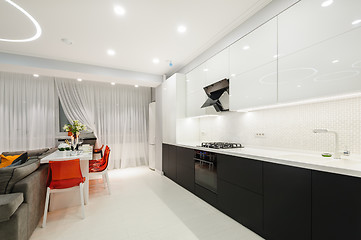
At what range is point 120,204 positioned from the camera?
2809 millimetres

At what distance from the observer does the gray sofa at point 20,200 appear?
1.54 metres

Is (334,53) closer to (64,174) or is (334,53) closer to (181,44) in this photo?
(181,44)

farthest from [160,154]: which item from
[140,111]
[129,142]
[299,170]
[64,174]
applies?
[299,170]

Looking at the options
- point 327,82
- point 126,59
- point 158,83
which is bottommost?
point 327,82

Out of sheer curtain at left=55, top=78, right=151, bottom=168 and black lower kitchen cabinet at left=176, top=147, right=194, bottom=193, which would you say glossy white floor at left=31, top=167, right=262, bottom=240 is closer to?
black lower kitchen cabinet at left=176, top=147, right=194, bottom=193

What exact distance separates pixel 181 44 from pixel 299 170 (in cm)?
269

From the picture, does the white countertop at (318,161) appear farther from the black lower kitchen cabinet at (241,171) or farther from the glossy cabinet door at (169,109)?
the glossy cabinet door at (169,109)

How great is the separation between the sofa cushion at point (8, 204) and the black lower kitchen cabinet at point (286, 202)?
2.47 m

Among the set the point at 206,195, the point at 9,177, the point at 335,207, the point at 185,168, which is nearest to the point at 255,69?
the point at 335,207

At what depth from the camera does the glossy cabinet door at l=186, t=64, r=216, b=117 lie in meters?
3.34

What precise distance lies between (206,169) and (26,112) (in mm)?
4994

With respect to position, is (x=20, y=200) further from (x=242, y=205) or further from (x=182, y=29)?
(x=182, y=29)

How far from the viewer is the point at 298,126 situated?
80.9 inches

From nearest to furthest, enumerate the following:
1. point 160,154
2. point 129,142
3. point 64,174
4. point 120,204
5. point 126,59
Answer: point 64,174
point 120,204
point 126,59
point 160,154
point 129,142
